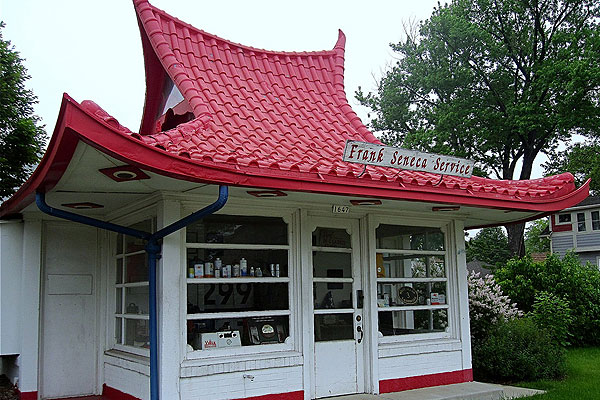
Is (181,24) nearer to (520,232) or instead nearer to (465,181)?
(465,181)

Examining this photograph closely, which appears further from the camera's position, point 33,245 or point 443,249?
point 443,249

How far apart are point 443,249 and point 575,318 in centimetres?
687

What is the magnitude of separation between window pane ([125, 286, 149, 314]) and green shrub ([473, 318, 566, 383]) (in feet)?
16.9

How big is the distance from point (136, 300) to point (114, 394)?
1.25 m

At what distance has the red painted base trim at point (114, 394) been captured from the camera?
23.4 ft

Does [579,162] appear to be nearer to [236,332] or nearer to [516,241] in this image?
[516,241]

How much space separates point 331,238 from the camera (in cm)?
783

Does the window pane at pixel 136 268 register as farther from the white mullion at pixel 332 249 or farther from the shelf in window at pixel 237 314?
the white mullion at pixel 332 249

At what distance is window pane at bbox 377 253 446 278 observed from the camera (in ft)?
27.1

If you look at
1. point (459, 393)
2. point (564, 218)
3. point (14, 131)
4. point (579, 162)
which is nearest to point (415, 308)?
point (459, 393)

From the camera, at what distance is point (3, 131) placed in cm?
1311

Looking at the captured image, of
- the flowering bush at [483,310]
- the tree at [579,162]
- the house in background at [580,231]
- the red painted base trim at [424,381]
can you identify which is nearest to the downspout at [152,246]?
the red painted base trim at [424,381]

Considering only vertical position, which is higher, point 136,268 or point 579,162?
point 579,162

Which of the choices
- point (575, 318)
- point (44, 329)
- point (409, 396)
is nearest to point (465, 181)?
point (409, 396)
